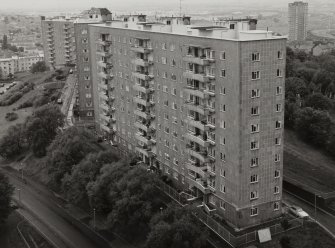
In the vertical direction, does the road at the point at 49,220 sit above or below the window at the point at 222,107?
below

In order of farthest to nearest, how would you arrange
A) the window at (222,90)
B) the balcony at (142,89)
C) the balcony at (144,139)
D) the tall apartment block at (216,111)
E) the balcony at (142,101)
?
1. the balcony at (144,139)
2. the balcony at (142,101)
3. the balcony at (142,89)
4. the window at (222,90)
5. the tall apartment block at (216,111)

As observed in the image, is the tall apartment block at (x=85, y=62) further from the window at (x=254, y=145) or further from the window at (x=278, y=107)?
the window at (x=254, y=145)

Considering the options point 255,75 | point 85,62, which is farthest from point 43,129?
point 255,75

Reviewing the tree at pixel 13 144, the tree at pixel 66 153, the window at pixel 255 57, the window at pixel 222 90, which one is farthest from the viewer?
the tree at pixel 13 144

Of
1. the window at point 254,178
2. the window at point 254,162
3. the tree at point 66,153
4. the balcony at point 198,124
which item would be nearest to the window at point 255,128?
the window at point 254,162

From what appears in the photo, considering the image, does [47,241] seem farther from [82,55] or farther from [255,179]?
[82,55]

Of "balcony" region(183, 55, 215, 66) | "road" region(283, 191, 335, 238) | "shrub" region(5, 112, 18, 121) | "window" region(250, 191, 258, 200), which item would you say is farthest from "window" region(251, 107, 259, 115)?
"shrub" region(5, 112, 18, 121)

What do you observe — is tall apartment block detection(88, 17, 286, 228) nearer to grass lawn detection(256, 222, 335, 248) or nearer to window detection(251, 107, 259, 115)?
window detection(251, 107, 259, 115)
